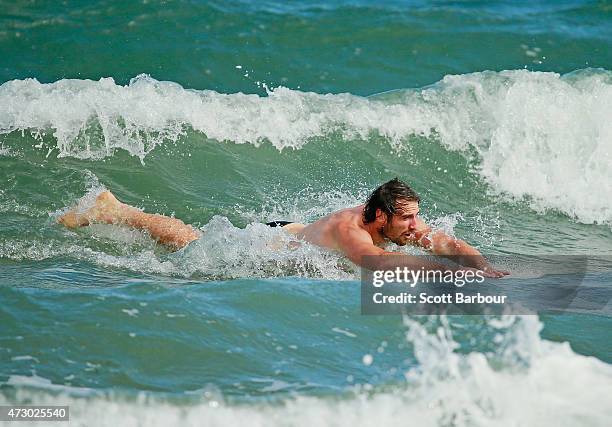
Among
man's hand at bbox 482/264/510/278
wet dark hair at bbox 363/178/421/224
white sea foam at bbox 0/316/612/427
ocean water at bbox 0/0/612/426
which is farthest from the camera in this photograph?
wet dark hair at bbox 363/178/421/224

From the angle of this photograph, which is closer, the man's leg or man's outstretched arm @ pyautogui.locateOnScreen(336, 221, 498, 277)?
man's outstretched arm @ pyautogui.locateOnScreen(336, 221, 498, 277)

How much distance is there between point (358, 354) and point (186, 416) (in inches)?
44.3

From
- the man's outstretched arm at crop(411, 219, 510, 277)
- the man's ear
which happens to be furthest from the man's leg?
the man's outstretched arm at crop(411, 219, 510, 277)

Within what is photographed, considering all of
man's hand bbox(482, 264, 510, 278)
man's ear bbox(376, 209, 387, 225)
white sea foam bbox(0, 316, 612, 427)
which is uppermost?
man's ear bbox(376, 209, 387, 225)

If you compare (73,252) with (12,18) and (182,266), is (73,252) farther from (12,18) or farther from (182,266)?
(12,18)

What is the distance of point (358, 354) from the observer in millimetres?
5133

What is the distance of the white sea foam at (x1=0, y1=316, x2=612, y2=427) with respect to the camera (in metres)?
4.48

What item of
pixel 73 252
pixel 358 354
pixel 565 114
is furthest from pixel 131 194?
pixel 565 114

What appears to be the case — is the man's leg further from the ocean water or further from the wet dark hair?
the wet dark hair

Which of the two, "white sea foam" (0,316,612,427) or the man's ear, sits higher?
the man's ear

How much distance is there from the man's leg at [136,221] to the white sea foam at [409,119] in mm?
2154

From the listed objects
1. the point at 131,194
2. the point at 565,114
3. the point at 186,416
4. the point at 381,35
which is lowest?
the point at 186,416

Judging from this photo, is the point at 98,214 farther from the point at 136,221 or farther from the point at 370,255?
the point at 370,255

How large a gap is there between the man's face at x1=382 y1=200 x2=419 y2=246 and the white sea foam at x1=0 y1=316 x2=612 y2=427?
195 cm
